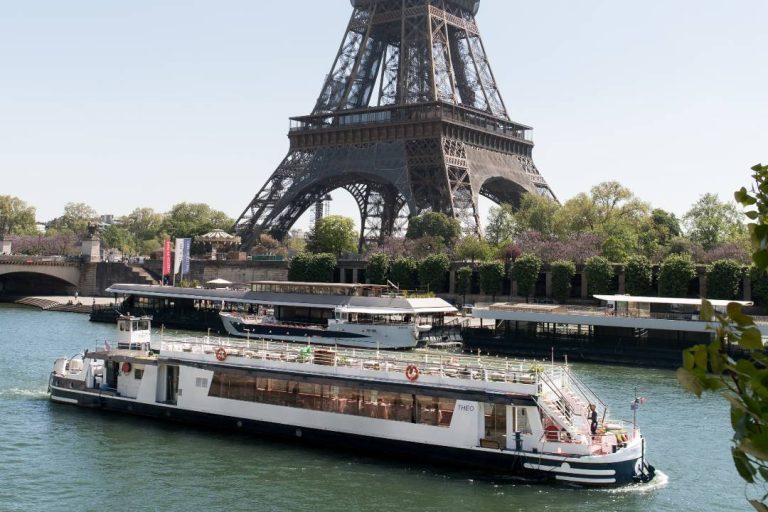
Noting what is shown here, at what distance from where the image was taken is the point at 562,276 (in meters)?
70.7

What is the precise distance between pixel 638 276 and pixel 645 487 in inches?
1771

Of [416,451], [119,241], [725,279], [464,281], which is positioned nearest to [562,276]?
[464,281]

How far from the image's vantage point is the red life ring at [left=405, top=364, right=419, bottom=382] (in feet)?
89.3

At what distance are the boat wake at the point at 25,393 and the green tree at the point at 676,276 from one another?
45.7 meters

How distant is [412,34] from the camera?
92.8 meters

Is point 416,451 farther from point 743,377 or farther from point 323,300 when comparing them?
point 323,300

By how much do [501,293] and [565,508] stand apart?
56.8 meters

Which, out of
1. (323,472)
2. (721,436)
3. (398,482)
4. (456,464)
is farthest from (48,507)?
(721,436)

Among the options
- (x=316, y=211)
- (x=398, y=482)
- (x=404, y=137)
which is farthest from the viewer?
(x=316, y=211)

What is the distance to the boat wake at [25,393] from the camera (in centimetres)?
3572

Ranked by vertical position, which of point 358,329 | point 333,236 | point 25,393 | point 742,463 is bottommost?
point 25,393

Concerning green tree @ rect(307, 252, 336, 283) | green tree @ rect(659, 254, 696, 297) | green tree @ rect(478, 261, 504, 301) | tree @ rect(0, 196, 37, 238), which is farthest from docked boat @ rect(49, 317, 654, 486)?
tree @ rect(0, 196, 37, 238)

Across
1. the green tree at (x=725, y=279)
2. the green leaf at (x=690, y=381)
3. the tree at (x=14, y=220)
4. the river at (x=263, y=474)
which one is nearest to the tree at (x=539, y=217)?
the green tree at (x=725, y=279)

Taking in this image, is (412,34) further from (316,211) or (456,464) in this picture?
(456,464)
